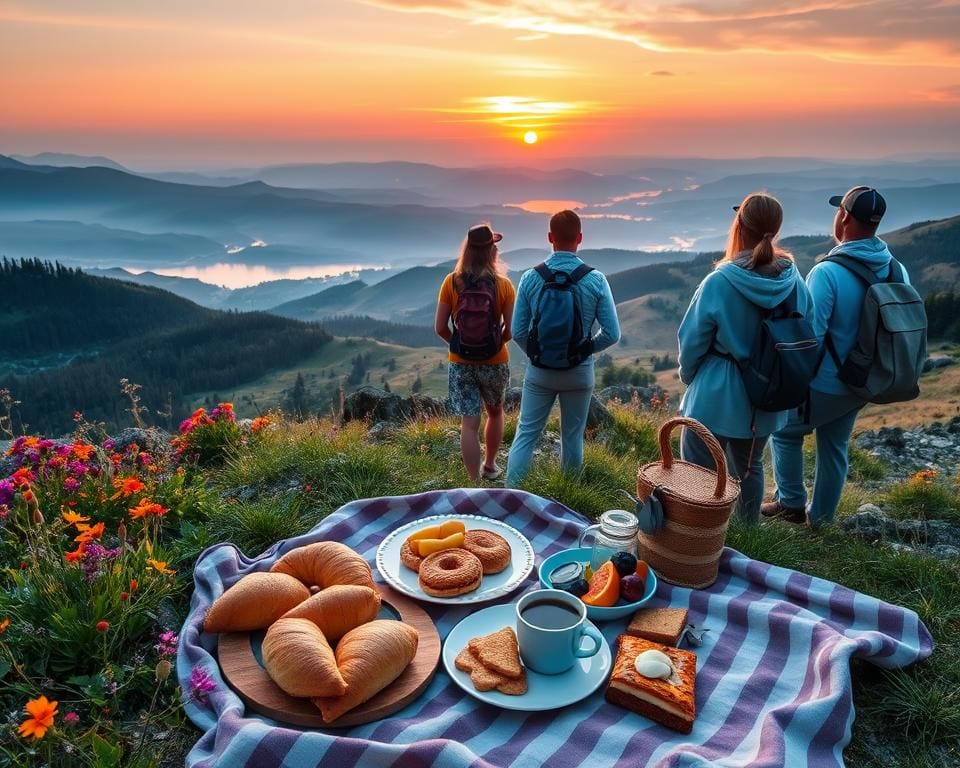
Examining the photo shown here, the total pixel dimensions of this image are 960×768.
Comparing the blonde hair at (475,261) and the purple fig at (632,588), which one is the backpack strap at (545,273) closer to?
the blonde hair at (475,261)

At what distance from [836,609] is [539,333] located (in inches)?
116

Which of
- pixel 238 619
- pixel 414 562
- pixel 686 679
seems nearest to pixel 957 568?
pixel 686 679

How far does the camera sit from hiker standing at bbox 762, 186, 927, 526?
4520 millimetres

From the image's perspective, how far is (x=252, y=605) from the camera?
2.62 m

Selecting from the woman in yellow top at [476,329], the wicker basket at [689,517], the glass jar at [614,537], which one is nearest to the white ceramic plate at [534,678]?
the glass jar at [614,537]

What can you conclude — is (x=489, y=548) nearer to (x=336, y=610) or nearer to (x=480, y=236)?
(x=336, y=610)

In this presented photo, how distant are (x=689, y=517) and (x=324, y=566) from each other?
5.69ft

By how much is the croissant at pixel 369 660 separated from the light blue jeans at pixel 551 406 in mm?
3034

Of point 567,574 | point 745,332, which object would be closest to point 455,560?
point 567,574

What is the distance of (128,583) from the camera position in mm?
3008

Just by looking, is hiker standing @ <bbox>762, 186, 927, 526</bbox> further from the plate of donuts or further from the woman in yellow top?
the plate of donuts

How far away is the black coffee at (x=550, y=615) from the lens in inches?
98.9

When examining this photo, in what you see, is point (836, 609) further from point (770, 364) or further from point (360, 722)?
point (360, 722)

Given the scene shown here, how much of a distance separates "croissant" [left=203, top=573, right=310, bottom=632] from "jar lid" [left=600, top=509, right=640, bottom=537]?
1471mm
